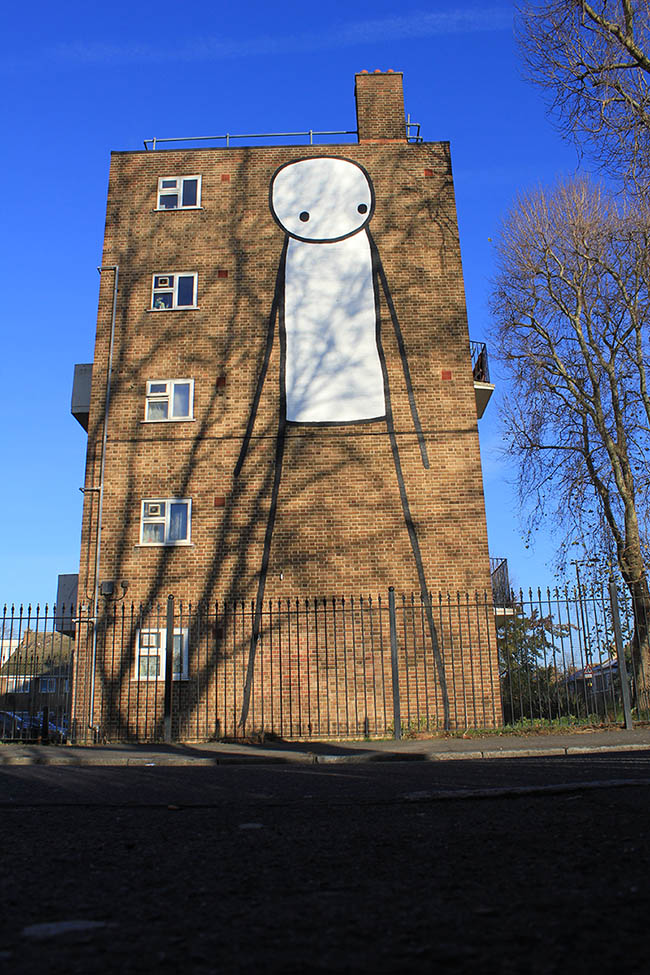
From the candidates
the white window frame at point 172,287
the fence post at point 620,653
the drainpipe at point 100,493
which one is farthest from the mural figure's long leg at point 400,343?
the drainpipe at point 100,493

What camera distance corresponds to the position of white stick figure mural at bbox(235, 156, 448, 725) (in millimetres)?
18188

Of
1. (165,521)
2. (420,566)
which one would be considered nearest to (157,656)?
(165,521)

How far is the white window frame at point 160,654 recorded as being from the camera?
16.5 metres

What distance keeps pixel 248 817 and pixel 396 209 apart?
1705 cm

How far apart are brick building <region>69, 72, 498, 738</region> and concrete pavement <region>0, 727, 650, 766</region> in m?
3.35

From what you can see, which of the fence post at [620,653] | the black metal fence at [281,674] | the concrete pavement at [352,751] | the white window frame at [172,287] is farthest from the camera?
the white window frame at [172,287]

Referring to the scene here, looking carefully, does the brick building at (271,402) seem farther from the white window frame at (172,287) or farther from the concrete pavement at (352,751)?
the concrete pavement at (352,751)

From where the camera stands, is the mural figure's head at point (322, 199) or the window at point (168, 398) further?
the mural figure's head at point (322, 199)

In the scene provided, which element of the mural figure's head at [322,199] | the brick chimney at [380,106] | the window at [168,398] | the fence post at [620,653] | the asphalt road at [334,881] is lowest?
the asphalt road at [334,881]

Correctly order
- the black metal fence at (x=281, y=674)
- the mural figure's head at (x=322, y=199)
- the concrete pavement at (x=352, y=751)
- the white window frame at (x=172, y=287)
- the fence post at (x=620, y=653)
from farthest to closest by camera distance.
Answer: the mural figure's head at (x=322, y=199)
the white window frame at (x=172, y=287)
the black metal fence at (x=281, y=674)
the fence post at (x=620, y=653)
the concrete pavement at (x=352, y=751)

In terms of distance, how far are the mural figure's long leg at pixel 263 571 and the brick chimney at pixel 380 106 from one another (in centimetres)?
772

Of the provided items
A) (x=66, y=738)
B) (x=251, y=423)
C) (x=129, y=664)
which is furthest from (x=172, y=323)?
(x=66, y=738)

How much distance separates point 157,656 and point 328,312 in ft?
27.1

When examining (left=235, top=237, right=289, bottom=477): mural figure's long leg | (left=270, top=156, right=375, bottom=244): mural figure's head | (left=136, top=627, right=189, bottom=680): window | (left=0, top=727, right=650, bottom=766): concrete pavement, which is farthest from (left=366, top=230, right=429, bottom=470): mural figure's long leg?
(left=0, top=727, right=650, bottom=766): concrete pavement
